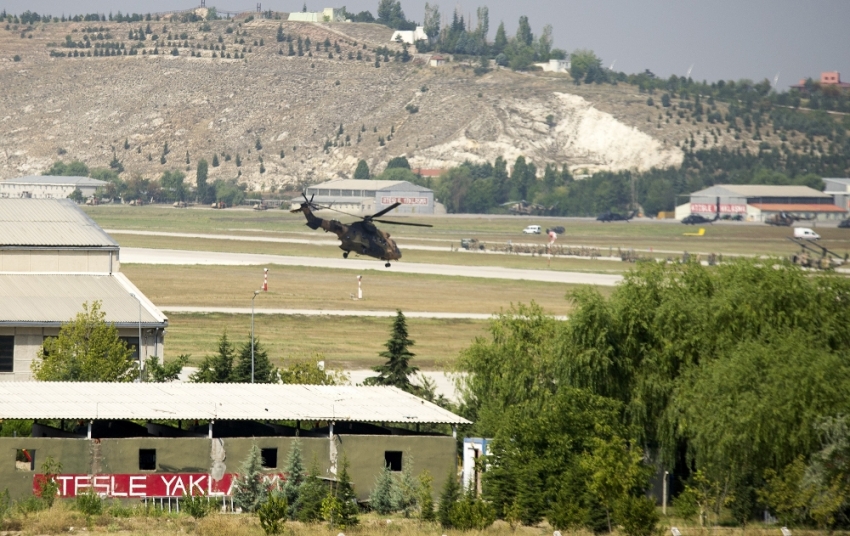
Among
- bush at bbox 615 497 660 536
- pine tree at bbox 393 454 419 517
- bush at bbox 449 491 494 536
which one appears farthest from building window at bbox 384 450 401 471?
bush at bbox 615 497 660 536

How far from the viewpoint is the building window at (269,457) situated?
33.9 metres

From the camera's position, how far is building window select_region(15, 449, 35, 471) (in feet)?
106

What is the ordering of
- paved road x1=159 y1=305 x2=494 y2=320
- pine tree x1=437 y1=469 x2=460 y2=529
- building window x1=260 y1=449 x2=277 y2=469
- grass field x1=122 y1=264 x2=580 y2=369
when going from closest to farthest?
1. pine tree x1=437 y1=469 x2=460 y2=529
2. building window x1=260 y1=449 x2=277 y2=469
3. grass field x1=122 y1=264 x2=580 y2=369
4. paved road x1=159 y1=305 x2=494 y2=320

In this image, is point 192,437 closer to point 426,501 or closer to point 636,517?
point 426,501

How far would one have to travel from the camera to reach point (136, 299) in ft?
170

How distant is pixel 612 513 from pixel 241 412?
1014 cm

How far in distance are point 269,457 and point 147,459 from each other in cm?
300

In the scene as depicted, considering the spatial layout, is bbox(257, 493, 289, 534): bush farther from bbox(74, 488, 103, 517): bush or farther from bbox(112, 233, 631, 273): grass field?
bbox(112, 233, 631, 273): grass field

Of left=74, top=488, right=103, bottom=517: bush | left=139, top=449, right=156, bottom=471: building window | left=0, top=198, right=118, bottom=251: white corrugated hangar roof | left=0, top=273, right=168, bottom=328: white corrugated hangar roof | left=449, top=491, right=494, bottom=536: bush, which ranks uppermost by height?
left=0, top=198, right=118, bottom=251: white corrugated hangar roof

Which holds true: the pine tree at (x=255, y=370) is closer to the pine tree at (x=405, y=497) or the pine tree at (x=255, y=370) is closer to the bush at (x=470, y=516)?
the pine tree at (x=405, y=497)

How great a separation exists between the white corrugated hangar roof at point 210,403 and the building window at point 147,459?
0.89m

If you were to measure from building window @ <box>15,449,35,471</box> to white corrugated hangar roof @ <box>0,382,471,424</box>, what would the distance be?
35.0 inches

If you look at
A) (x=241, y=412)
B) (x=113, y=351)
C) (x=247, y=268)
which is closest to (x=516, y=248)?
(x=247, y=268)

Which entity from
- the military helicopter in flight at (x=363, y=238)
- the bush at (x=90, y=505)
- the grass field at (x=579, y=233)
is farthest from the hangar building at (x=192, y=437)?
the grass field at (x=579, y=233)
